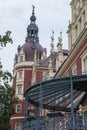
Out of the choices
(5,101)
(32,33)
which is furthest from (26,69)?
(5,101)

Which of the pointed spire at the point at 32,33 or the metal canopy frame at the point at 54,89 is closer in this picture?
the metal canopy frame at the point at 54,89

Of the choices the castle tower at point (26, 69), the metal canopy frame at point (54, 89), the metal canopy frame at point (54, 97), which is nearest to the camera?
the metal canopy frame at point (54, 97)

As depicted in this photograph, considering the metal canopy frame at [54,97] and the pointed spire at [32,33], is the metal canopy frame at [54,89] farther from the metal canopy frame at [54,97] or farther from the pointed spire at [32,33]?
the pointed spire at [32,33]

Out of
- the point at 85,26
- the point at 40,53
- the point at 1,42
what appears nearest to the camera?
the point at 1,42

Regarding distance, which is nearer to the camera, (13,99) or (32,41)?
(13,99)

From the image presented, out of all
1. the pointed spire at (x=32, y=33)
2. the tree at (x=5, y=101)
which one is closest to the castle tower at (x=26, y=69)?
the pointed spire at (x=32, y=33)

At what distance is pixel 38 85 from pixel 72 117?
3375 mm

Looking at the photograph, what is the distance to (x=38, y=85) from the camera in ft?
66.5

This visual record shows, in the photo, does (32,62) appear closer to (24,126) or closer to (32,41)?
(32,41)

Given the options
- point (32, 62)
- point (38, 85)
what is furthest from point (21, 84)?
point (38, 85)

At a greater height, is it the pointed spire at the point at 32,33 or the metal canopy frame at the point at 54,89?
the pointed spire at the point at 32,33

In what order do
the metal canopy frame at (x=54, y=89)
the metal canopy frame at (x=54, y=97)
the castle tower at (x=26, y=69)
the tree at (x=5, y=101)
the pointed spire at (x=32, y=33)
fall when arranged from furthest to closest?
the pointed spire at (x=32, y=33) < the castle tower at (x=26, y=69) < the tree at (x=5, y=101) < the metal canopy frame at (x=54, y=89) < the metal canopy frame at (x=54, y=97)

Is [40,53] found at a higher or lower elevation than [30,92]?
higher

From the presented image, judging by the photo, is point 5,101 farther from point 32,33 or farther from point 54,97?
point 32,33
